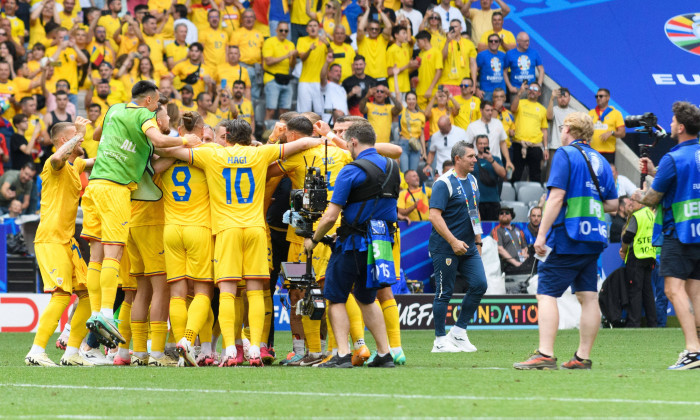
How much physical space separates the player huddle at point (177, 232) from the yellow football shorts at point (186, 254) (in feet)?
0.04

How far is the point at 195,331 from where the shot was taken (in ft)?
34.1

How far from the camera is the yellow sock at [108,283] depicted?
10.5m

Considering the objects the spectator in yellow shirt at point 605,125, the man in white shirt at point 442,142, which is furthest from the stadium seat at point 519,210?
the spectator in yellow shirt at point 605,125

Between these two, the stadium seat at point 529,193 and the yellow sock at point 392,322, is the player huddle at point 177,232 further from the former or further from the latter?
the stadium seat at point 529,193

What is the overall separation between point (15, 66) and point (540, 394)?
15.6m

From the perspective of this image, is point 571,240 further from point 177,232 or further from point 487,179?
point 487,179

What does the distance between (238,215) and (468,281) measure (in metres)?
3.96

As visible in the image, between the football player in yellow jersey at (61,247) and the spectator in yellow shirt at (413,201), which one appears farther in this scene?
the spectator in yellow shirt at (413,201)

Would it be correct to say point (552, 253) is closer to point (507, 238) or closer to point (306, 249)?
point (306, 249)

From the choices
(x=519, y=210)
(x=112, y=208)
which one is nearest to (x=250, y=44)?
(x=519, y=210)

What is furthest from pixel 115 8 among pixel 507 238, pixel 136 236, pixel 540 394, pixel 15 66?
pixel 540 394

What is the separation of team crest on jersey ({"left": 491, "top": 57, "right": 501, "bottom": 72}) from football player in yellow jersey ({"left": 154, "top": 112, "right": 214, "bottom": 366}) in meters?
13.9

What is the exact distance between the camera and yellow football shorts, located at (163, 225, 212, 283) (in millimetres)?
10789

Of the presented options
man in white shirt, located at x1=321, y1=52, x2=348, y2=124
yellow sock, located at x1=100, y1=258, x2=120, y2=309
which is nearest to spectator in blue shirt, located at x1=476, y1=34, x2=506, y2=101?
man in white shirt, located at x1=321, y1=52, x2=348, y2=124
